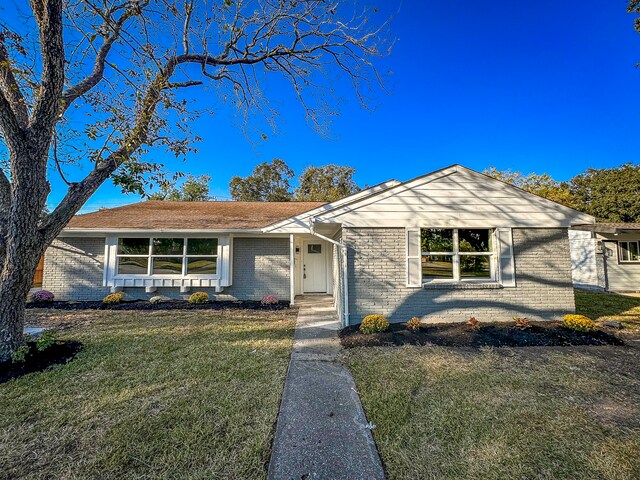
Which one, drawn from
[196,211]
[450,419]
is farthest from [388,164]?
[450,419]

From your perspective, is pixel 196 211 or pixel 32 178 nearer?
pixel 32 178

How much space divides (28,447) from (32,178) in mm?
3653

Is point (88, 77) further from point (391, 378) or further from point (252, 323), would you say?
point (391, 378)

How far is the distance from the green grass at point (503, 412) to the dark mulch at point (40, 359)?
180 inches

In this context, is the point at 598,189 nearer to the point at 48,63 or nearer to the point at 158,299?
the point at 158,299

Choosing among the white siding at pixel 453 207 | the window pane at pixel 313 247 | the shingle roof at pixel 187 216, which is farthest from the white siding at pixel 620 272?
the shingle roof at pixel 187 216

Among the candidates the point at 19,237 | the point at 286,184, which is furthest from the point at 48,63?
the point at 286,184

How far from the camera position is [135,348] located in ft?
17.0

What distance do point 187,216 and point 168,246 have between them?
1.80m

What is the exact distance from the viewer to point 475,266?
24.0 ft

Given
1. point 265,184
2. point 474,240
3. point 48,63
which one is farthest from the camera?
point 265,184

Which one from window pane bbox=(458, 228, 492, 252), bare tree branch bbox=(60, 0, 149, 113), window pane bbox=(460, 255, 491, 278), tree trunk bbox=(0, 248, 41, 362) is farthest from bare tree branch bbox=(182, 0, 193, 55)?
window pane bbox=(460, 255, 491, 278)

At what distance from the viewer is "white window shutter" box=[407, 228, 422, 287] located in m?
6.89

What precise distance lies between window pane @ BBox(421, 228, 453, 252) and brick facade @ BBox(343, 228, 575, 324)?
659mm
